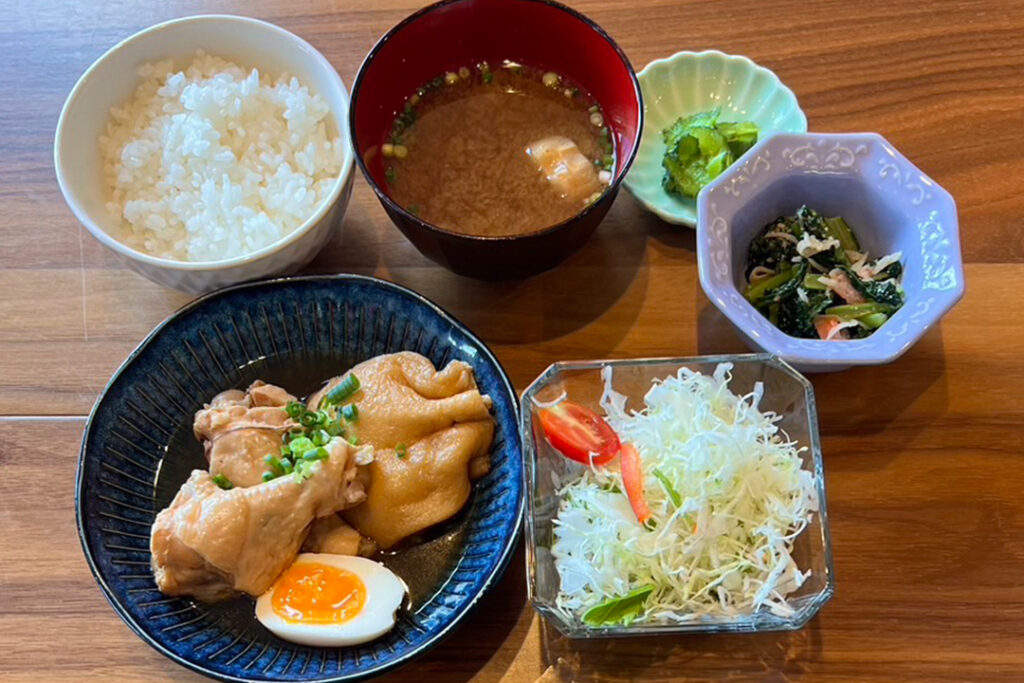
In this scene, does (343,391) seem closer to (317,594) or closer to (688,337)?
(317,594)

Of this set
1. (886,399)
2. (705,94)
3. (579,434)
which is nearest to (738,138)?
(705,94)

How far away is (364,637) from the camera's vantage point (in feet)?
5.12

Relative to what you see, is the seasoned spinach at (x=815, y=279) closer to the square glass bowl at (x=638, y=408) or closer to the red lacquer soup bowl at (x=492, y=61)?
the square glass bowl at (x=638, y=408)

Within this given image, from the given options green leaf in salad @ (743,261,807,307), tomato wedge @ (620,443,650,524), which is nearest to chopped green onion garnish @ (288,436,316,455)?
tomato wedge @ (620,443,650,524)

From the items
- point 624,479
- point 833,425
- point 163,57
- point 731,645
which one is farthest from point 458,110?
point 731,645

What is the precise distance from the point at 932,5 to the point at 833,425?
4.04 feet

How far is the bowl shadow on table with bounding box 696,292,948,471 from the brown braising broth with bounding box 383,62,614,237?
1.59ft

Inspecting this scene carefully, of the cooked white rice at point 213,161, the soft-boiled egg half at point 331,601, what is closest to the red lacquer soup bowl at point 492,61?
the cooked white rice at point 213,161

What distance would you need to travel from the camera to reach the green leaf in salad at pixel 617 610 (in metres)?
1.48

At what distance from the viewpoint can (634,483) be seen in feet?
5.25

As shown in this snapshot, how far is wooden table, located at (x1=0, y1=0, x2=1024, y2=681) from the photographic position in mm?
1660

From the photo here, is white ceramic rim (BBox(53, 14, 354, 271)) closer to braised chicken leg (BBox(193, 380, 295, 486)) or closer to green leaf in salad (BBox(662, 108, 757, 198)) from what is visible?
braised chicken leg (BBox(193, 380, 295, 486))

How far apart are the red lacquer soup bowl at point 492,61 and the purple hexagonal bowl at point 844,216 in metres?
0.23

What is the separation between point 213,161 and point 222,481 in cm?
70
